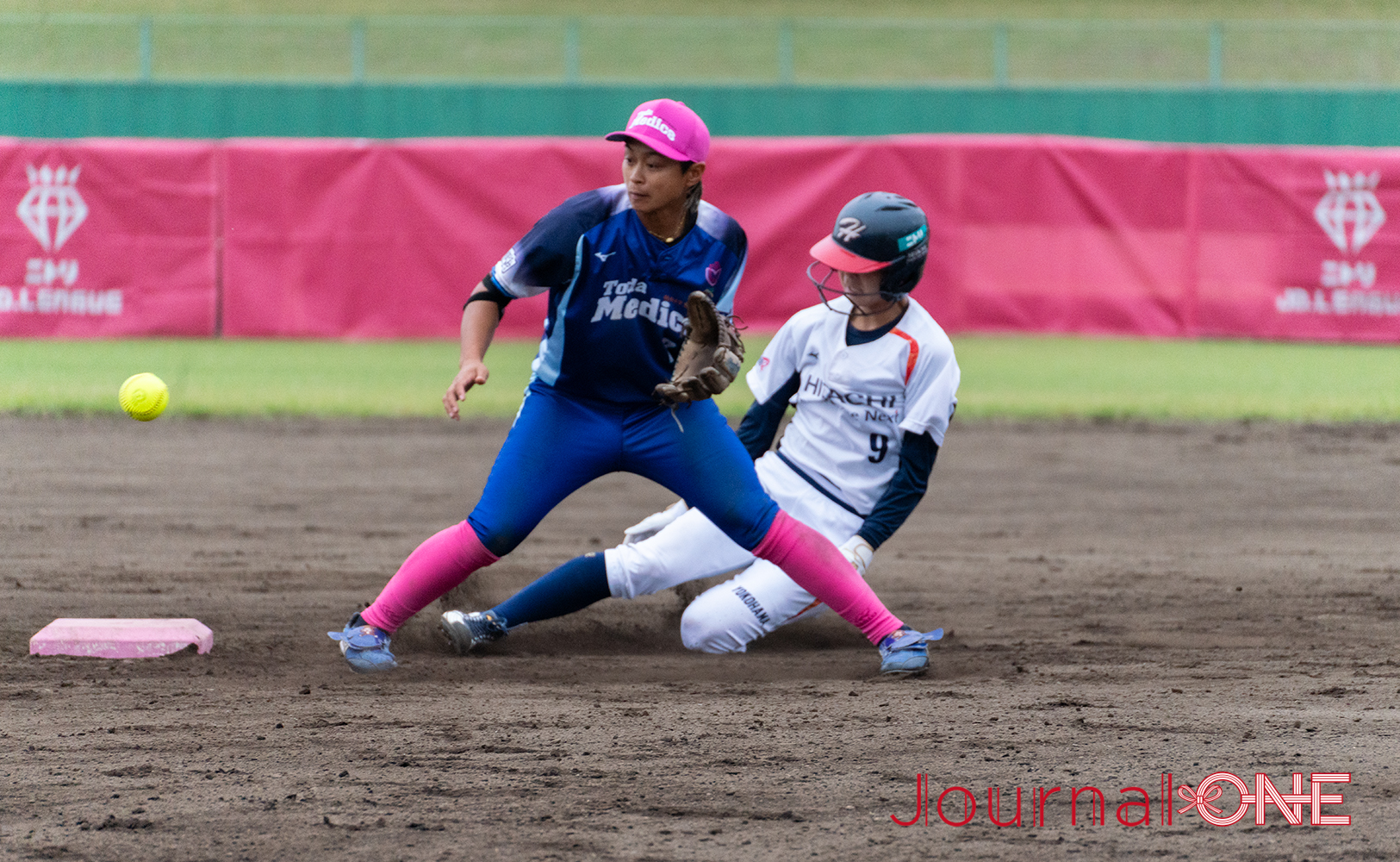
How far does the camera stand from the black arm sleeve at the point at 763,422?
4809 mm

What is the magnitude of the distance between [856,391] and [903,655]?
0.90 m

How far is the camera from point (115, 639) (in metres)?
4.40

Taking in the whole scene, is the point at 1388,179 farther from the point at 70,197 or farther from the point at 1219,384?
the point at 70,197

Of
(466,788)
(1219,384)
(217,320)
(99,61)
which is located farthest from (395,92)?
(466,788)

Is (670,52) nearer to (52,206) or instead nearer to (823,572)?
(52,206)

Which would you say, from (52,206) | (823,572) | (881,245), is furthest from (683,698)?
(52,206)

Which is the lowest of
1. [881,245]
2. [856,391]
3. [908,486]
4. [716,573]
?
[716,573]

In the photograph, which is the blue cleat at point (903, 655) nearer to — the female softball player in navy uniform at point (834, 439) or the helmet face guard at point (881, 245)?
the female softball player in navy uniform at point (834, 439)

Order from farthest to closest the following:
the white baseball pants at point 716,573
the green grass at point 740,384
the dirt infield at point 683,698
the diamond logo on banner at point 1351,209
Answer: the diamond logo on banner at point 1351,209 < the green grass at point 740,384 < the white baseball pants at point 716,573 < the dirt infield at point 683,698

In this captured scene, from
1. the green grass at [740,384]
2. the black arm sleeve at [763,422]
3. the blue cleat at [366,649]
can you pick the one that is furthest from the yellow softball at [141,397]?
the green grass at [740,384]

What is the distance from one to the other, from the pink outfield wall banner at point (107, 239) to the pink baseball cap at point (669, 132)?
10.1 m

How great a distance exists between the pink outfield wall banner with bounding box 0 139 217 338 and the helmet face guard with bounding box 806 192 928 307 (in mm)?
9870

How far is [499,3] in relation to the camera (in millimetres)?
30578

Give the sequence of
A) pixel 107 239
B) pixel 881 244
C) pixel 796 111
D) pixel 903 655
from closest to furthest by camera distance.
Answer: pixel 903 655, pixel 881 244, pixel 107 239, pixel 796 111
